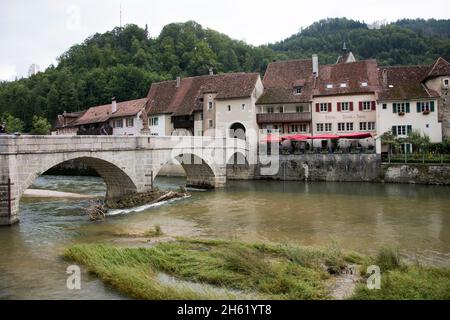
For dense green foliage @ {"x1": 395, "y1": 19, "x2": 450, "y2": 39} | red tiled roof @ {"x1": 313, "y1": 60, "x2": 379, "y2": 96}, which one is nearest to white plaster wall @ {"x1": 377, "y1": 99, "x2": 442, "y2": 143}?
red tiled roof @ {"x1": 313, "y1": 60, "x2": 379, "y2": 96}

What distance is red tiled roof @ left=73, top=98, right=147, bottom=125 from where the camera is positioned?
53.0 m

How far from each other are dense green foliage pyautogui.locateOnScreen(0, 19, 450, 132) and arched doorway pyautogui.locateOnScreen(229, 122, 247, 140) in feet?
90.9

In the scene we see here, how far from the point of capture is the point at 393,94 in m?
41.7

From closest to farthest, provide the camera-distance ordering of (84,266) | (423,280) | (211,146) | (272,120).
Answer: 1. (423,280)
2. (84,266)
3. (211,146)
4. (272,120)

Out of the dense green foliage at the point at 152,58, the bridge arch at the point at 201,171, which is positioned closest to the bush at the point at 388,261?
the bridge arch at the point at 201,171

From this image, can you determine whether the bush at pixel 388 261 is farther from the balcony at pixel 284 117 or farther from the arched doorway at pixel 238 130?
the arched doorway at pixel 238 130

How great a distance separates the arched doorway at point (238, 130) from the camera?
46.8 meters

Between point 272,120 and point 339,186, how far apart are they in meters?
11.8

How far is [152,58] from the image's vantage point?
82438 millimetres

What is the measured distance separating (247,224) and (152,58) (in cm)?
6618

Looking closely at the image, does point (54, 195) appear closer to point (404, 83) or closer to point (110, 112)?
point (110, 112)

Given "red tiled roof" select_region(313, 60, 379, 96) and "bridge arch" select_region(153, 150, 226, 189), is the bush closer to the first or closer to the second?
"bridge arch" select_region(153, 150, 226, 189)
